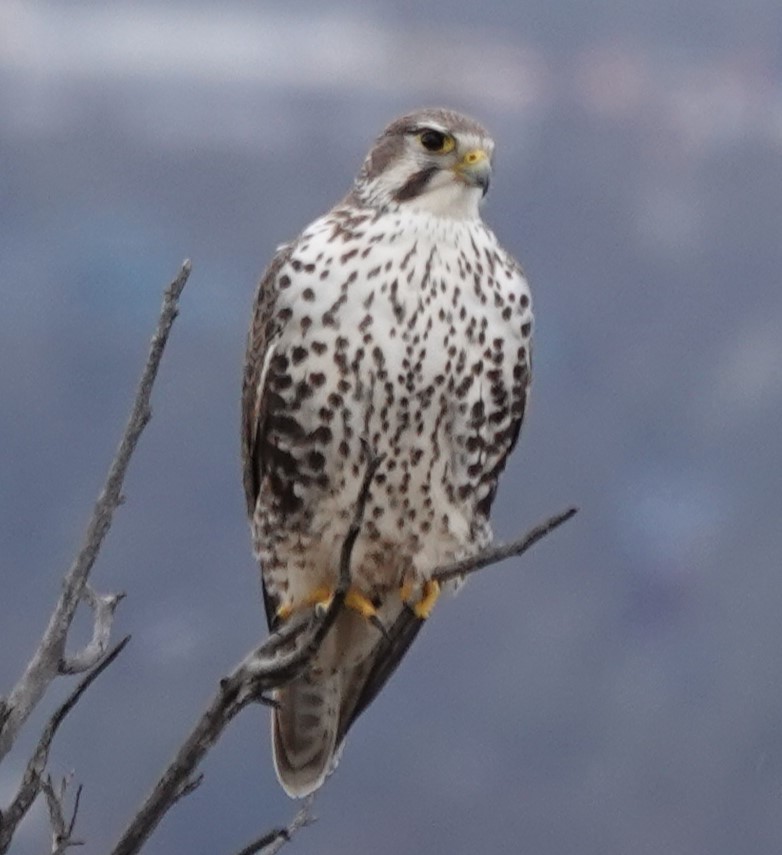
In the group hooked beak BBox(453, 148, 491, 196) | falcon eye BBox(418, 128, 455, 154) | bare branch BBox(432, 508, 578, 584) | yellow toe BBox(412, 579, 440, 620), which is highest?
falcon eye BBox(418, 128, 455, 154)

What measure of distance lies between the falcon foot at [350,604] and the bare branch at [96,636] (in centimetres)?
48

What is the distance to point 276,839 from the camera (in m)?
1.86

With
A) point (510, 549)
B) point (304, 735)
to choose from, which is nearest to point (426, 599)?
point (304, 735)

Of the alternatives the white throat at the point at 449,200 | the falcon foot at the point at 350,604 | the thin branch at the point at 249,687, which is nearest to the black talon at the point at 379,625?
the falcon foot at the point at 350,604

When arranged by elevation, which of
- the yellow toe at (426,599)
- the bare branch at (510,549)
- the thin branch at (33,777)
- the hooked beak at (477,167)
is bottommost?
the yellow toe at (426,599)

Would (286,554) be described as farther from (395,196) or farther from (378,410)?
(395,196)

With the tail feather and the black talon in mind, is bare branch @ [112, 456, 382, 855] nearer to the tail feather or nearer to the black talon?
the black talon

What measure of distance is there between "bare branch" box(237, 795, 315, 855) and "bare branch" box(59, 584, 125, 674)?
27 cm

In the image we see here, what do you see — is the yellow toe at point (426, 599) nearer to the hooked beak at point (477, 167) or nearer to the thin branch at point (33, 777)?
the hooked beak at point (477, 167)

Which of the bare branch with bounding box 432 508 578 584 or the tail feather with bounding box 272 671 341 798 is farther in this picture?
the tail feather with bounding box 272 671 341 798

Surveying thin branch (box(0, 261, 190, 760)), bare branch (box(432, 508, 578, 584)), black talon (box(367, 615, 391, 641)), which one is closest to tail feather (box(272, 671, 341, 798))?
black talon (box(367, 615, 391, 641))

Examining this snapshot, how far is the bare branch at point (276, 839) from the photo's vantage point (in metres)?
1.72

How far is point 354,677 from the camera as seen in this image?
248 cm

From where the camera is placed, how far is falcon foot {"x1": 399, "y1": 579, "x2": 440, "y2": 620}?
7.55ft
